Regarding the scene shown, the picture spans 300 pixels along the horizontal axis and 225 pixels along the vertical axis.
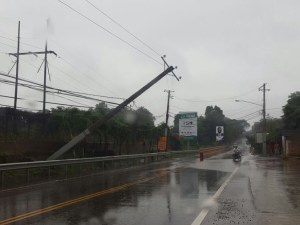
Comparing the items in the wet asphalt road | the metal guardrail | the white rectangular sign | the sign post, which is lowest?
the wet asphalt road

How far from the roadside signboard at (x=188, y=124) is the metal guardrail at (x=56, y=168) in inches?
1187

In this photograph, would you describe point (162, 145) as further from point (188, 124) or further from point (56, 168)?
point (56, 168)

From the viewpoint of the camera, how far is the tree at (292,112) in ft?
212

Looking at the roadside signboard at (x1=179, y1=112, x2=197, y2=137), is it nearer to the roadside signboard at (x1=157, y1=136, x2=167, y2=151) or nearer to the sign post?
the sign post

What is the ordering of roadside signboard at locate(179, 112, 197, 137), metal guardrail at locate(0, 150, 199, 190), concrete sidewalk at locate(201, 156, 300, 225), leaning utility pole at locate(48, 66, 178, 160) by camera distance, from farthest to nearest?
roadside signboard at locate(179, 112, 197, 137)
leaning utility pole at locate(48, 66, 178, 160)
metal guardrail at locate(0, 150, 199, 190)
concrete sidewalk at locate(201, 156, 300, 225)

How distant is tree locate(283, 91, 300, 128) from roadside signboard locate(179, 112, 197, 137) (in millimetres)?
13461

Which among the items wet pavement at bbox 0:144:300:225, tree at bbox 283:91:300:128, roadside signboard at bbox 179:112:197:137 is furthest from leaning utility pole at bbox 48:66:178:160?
tree at bbox 283:91:300:128

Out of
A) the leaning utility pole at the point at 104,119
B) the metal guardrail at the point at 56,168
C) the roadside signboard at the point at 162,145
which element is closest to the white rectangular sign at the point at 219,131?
the roadside signboard at the point at 162,145

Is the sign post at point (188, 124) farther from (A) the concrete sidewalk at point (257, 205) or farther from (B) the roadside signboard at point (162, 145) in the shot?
(A) the concrete sidewalk at point (257, 205)

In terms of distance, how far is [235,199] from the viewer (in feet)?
47.3

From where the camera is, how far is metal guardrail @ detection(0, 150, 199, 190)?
20.0 meters

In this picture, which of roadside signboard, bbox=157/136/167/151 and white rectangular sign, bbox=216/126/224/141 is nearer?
roadside signboard, bbox=157/136/167/151

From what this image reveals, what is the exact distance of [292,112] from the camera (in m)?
66.9

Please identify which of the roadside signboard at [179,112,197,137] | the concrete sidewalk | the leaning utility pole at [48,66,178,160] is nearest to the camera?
the concrete sidewalk
